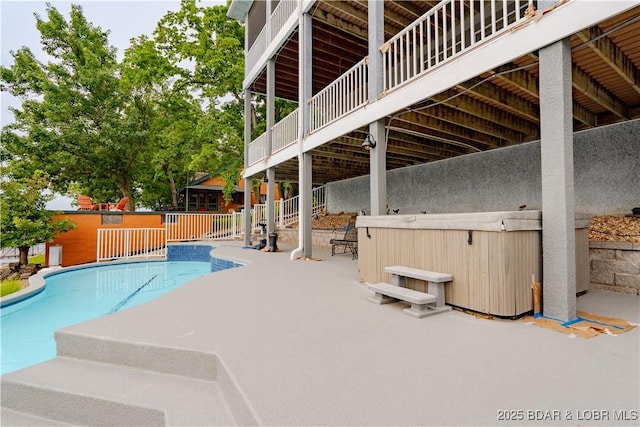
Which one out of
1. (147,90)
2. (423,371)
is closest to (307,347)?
(423,371)

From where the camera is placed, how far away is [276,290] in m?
4.24

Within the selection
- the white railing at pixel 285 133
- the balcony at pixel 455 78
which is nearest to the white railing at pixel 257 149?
the balcony at pixel 455 78

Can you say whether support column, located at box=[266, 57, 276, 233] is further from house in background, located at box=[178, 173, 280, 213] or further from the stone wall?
house in background, located at box=[178, 173, 280, 213]

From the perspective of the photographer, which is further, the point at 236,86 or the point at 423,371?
the point at 236,86

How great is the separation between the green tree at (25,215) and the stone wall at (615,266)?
530 inches

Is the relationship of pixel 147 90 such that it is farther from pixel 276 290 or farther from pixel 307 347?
pixel 307 347

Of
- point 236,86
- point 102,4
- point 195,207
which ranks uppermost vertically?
point 102,4

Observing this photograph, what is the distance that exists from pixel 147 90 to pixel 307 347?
70.2 ft

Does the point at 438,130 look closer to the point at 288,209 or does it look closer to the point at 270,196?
the point at 270,196

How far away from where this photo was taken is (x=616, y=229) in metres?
4.39

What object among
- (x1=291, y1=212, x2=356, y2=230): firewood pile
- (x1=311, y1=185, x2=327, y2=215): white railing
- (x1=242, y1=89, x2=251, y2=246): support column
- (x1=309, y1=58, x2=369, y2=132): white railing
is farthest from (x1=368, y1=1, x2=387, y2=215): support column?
(x1=311, y1=185, x2=327, y2=215): white railing

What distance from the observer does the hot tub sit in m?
2.83

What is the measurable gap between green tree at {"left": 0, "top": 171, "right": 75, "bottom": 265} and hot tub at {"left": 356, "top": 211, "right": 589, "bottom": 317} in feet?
37.2

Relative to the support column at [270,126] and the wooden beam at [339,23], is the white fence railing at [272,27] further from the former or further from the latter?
the support column at [270,126]
